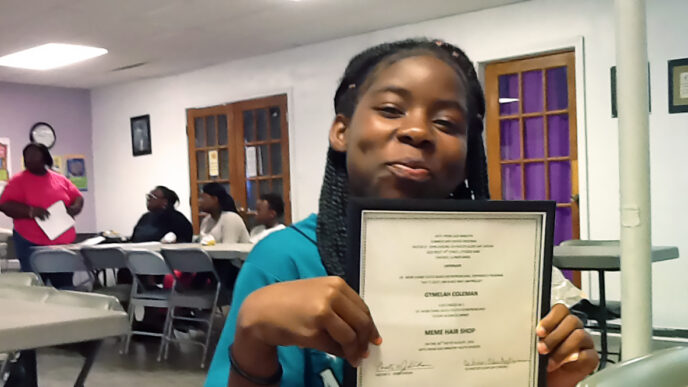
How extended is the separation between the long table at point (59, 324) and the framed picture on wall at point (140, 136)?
7.32 m

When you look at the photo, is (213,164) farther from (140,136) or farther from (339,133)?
(339,133)

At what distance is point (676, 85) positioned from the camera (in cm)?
488

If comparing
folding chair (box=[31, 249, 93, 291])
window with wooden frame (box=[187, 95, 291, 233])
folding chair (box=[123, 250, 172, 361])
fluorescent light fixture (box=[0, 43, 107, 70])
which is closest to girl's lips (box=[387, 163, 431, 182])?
folding chair (box=[123, 250, 172, 361])

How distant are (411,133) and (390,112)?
5 cm

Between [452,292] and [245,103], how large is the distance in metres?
7.17

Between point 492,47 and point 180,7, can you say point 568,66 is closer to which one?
point 492,47

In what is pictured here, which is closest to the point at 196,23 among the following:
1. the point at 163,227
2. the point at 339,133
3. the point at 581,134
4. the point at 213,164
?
the point at 163,227

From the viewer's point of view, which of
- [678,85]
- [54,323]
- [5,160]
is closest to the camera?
[54,323]

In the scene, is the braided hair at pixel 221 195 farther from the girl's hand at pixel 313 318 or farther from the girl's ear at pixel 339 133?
the girl's hand at pixel 313 318

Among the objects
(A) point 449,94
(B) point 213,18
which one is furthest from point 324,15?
(A) point 449,94

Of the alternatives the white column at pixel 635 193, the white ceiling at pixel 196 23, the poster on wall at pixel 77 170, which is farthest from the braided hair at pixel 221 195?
the white column at pixel 635 193

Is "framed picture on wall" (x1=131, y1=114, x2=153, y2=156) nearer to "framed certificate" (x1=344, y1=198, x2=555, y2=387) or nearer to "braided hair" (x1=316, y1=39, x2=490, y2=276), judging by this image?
"braided hair" (x1=316, y1=39, x2=490, y2=276)

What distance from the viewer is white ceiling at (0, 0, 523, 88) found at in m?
5.39

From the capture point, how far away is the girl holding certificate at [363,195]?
0.63 metres
